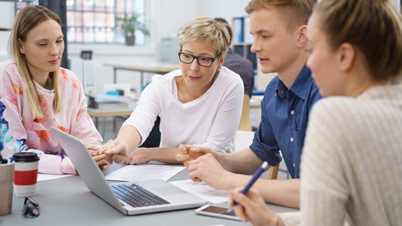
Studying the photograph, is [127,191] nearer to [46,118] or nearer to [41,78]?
[46,118]

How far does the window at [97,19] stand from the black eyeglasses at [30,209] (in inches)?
268

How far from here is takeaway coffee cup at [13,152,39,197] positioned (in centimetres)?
133

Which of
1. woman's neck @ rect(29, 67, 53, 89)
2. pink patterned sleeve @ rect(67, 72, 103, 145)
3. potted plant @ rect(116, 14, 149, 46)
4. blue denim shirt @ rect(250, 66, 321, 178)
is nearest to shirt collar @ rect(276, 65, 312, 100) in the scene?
→ blue denim shirt @ rect(250, 66, 321, 178)

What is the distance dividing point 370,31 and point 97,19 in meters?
7.61

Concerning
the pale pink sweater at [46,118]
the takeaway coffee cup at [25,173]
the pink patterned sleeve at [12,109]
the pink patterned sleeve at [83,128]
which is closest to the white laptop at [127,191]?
the takeaway coffee cup at [25,173]

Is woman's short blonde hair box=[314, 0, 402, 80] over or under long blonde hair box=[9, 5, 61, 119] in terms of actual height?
over

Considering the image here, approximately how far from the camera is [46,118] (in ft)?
6.37

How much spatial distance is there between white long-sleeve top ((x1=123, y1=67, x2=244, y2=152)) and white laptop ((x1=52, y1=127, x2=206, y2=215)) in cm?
63

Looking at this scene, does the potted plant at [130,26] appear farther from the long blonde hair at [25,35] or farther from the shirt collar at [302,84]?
the shirt collar at [302,84]

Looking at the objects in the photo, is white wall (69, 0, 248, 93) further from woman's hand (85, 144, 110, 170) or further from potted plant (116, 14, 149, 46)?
woman's hand (85, 144, 110, 170)

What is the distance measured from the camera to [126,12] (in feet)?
26.9

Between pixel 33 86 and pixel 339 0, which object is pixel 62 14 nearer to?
pixel 33 86

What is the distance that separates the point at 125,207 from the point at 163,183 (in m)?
0.29

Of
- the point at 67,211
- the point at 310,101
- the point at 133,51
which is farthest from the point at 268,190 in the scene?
the point at 133,51
